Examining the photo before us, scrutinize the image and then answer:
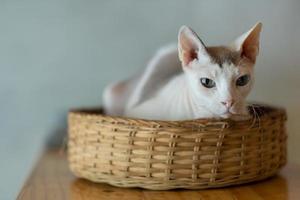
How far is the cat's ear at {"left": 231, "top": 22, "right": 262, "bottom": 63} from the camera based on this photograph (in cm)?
103

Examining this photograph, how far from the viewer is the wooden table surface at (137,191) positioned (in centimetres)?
101

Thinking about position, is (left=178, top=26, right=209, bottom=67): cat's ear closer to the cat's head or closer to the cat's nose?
the cat's head

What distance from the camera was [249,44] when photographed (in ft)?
3.43

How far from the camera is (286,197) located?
1.00 m

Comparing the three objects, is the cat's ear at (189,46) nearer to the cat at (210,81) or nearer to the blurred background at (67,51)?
the cat at (210,81)

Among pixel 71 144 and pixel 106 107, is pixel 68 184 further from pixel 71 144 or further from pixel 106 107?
pixel 106 107

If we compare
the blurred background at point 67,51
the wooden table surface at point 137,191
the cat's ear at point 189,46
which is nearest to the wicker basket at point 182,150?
the wooden table surface at point 137,191

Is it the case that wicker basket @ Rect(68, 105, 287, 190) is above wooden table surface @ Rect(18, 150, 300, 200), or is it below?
above

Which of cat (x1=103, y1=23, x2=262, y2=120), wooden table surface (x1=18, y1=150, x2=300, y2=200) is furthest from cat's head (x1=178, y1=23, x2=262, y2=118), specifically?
wooden table surface (x1=18, y1=150, x2=300, y2=200)

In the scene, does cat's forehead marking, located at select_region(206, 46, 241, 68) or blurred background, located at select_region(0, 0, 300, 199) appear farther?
blurred background, located at select_region(0, 0, 300, 199)

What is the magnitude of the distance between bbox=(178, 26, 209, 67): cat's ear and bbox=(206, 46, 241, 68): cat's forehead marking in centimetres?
2

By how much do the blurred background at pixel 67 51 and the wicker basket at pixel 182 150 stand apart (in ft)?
1.46

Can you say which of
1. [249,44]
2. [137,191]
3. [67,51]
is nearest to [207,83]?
[249,44]

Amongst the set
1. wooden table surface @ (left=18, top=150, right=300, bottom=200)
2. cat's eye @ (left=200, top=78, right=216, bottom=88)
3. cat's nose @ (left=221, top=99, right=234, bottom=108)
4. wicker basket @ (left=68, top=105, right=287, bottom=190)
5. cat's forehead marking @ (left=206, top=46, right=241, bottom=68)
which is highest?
cat's forehead marking @ (left=206, top=46, right=241, bottom=68)
